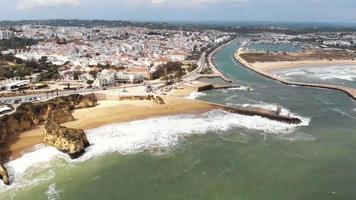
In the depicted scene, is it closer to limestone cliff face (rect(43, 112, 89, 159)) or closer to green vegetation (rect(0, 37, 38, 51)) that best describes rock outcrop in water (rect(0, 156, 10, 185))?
limestone cliff face (rect(43, 112, 89, 159))

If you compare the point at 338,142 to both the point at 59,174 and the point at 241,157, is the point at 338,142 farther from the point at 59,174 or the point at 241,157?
the point at 59,174

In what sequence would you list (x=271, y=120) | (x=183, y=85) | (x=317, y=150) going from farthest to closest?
(x=183, y=85)
(x=271, y=120)
(x=317, y=150)

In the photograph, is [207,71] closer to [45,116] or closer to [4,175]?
[45,116]

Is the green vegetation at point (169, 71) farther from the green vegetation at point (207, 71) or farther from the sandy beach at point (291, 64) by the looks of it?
the sandy beach at point (291, 64)

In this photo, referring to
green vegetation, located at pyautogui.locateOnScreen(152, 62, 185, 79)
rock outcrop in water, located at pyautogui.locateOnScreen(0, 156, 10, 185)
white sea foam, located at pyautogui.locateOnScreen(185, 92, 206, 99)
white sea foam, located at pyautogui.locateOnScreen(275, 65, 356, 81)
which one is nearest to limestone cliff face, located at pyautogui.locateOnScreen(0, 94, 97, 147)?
rock outcrop in water, located at pyautogui.locateOnScreen(0, 156, 10, 185)

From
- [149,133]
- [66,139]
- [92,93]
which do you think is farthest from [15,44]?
[66,139]

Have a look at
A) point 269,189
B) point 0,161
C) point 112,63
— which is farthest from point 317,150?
point 112,63
